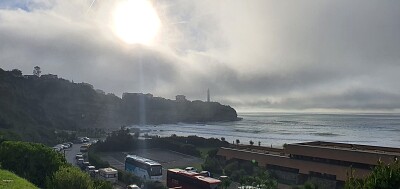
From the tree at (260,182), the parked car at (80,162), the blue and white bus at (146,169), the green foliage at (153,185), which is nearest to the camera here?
the tree at (260,182)

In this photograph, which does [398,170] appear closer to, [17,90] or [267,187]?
[267,187]

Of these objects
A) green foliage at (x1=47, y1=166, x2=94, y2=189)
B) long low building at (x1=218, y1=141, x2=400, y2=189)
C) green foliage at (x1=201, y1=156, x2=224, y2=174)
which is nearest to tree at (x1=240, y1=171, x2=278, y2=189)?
long low building at (x1=218, y1=141, x2=400, y2=189)

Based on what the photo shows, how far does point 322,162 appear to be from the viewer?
3788cm

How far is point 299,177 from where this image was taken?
3962 centimetres

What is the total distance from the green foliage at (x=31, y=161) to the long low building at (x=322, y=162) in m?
21.5

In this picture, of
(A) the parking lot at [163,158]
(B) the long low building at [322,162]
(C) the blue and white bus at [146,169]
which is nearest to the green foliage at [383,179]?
(B) the long low building at [322,162]

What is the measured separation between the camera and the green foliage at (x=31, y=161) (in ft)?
94.1

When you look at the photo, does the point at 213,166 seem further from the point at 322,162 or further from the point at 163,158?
the point at 163,158

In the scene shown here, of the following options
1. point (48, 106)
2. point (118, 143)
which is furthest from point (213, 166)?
point (48, 106)

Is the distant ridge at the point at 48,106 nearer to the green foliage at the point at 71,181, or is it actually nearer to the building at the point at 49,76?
the building at the point at 49,76

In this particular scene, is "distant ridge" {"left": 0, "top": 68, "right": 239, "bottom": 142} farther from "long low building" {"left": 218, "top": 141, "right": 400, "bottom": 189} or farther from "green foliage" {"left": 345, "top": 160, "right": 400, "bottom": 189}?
"green foliage" {"left": 345, "top": 160, "right": 400, "bottom": 189}

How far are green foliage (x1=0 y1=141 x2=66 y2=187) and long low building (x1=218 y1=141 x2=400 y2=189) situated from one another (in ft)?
70.5

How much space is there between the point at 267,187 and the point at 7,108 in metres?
79.6

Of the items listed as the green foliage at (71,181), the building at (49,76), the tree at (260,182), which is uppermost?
the building at (49,76)
